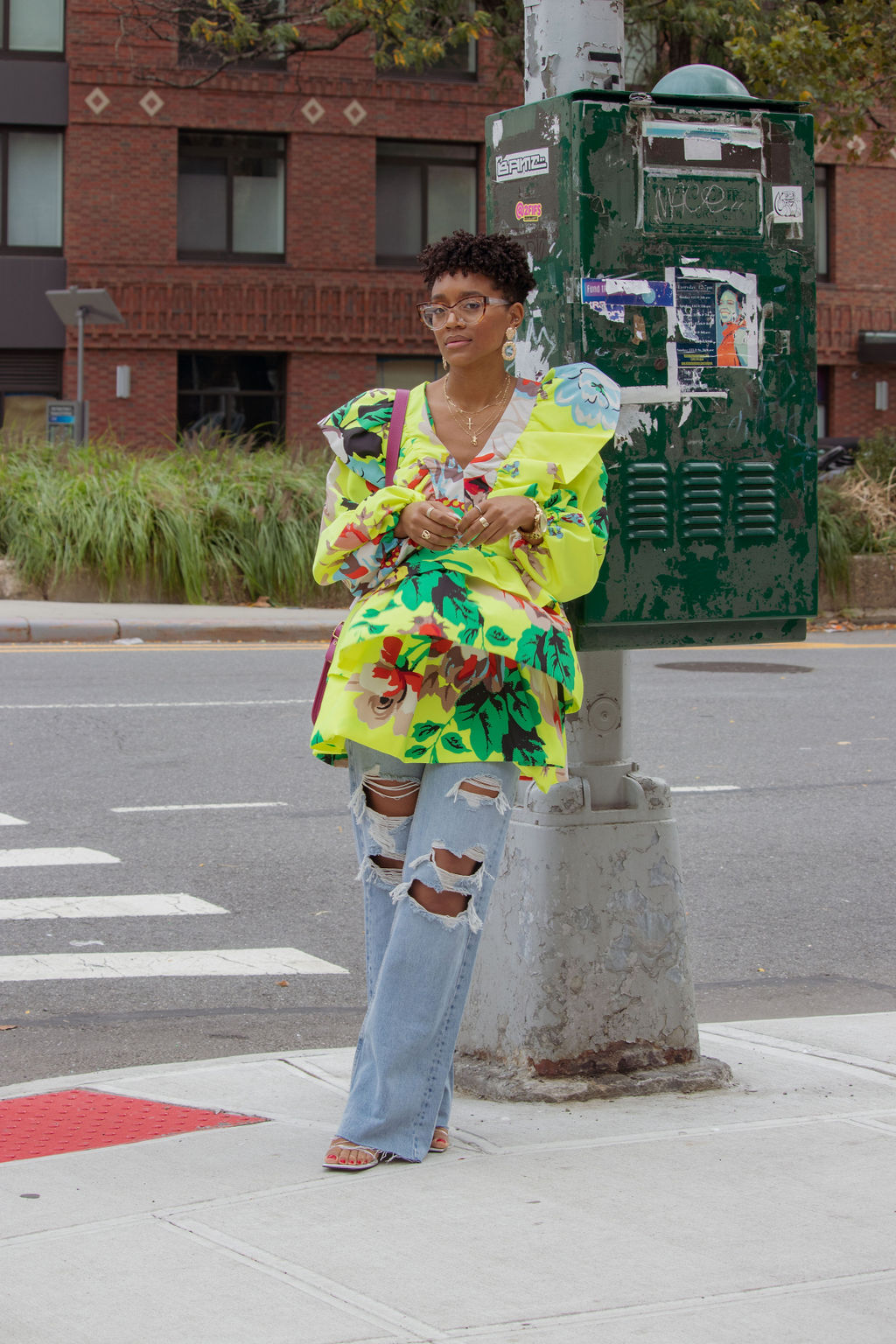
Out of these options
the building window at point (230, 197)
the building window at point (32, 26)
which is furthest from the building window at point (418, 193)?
the building window at point (32, 26)

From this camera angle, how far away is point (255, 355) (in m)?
31.3

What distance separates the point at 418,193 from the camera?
1268 inches

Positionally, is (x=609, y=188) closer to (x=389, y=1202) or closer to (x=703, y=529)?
(x=703, y=529)

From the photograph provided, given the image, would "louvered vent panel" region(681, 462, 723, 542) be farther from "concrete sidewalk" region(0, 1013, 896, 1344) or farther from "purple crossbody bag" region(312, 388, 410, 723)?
"concrete sidewalk" region(0, 1013, 896, 1344)

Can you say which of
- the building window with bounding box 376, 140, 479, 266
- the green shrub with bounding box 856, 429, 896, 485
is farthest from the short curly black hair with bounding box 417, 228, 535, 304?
the building window with bounding box 376, 140, 479, 266

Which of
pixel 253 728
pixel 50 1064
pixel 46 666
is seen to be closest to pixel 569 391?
pixel 50 1064

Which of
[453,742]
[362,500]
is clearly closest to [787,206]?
[362,500]

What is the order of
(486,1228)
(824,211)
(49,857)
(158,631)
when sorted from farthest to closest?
1. (824,211)
2. (158,631)
3. (49,857)
4. (486,1228)

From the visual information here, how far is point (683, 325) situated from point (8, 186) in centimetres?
2873

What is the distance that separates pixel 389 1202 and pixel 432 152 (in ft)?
99.9

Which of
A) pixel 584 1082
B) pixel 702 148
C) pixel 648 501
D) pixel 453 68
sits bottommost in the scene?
pixel 584 1082

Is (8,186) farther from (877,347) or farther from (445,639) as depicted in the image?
(445,639)

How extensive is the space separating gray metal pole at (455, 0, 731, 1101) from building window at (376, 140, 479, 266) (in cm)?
2827

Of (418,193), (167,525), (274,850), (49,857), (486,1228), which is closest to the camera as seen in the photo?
(486,1228)
